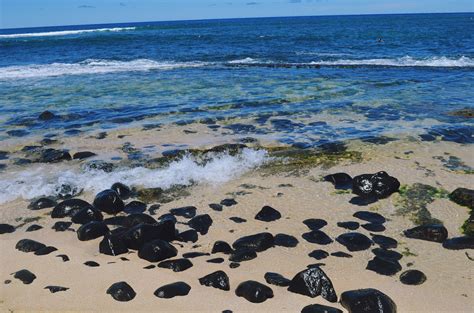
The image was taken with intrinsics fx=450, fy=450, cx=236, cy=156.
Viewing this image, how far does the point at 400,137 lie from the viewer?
12062 mm

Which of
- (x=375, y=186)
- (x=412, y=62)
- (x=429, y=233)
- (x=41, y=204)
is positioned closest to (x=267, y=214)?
(x=375, y=186)

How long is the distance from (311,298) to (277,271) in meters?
0.79

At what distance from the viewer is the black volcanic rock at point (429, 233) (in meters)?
6.74

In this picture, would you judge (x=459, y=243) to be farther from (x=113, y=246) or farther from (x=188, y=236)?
(x=113, y=246)

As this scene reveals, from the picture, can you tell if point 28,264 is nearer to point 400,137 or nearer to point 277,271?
point 277,271

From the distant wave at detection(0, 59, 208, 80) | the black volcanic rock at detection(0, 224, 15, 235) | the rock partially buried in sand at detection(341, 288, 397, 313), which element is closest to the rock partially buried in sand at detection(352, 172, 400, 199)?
the rock partially buried in sand at detection(341, 288, 397, 313)

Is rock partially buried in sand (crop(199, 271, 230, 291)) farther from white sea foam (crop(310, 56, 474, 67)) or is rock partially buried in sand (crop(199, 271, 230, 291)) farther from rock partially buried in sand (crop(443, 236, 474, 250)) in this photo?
white sea foam (crop(310, 56, 474, 67))

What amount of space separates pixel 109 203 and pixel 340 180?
4482 millimetres

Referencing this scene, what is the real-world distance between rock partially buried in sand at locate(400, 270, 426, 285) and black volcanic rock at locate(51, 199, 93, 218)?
509cm

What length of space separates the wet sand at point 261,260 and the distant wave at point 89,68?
21132mm

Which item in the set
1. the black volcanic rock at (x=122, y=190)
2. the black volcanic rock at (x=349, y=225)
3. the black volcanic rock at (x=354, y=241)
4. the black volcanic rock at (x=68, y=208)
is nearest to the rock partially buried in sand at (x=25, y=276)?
the black volcanic rock at (x=68, y=208)

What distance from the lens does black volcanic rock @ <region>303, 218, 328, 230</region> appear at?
7.29 metres

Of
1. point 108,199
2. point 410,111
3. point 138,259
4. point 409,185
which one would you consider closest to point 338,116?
point 410,111

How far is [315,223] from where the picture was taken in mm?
7371
